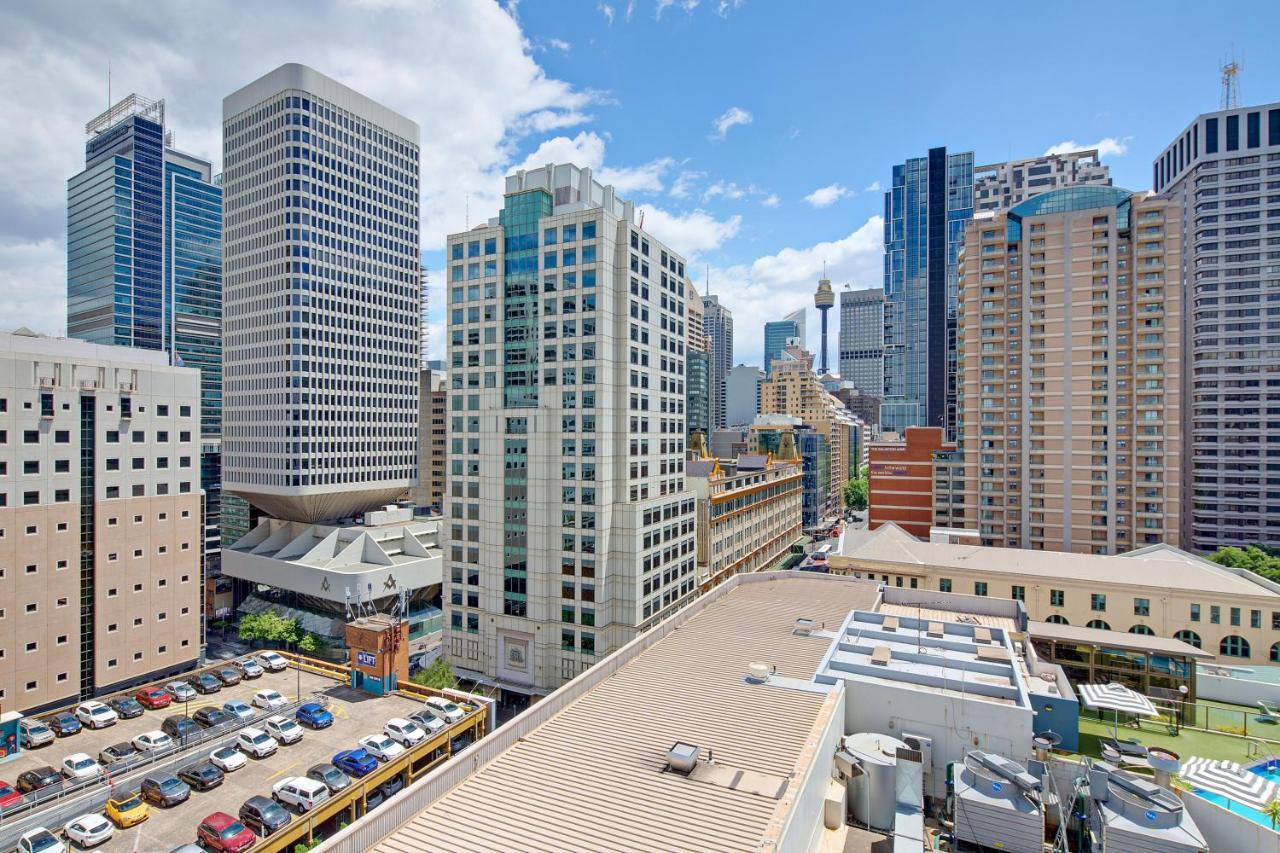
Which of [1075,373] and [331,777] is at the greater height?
[1075,373]

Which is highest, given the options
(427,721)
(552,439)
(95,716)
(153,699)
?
(552,439)

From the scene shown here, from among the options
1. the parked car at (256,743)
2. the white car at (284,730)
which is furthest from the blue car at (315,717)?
the parked car at (256,743)

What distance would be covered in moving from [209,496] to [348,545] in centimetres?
4883

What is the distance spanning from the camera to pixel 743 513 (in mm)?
99562

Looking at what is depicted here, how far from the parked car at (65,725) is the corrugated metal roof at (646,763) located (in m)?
46.6

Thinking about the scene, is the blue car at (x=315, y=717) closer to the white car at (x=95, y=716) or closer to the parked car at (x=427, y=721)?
the parked car at (x=427, y=721)

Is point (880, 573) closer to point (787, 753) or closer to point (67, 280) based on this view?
point (787, 753)

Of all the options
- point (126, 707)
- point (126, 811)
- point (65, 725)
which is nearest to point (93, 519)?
point (126, 707)

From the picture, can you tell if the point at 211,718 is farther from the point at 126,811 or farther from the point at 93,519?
the point at 93,519

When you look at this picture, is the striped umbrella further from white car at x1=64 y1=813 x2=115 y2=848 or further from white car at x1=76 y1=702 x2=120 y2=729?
white car at x1=76 y1=702 x2=120 y2=729

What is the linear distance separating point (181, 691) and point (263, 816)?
27.2 metres

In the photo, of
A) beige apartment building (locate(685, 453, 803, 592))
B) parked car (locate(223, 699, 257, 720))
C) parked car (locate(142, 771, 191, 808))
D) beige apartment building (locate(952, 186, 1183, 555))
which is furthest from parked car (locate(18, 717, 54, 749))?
beige apartment building (locate(952, 186, 1183, 555))

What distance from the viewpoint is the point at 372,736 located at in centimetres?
4544

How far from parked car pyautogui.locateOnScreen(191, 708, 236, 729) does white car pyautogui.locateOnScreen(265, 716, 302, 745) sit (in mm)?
4474
